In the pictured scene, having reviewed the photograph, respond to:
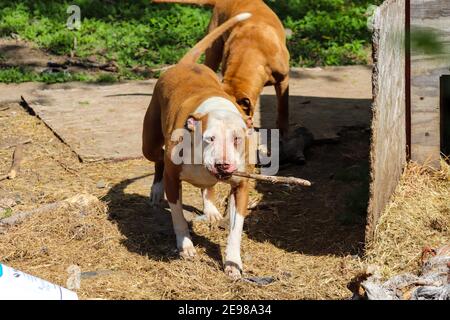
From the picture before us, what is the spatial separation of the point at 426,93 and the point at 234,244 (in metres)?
2.10

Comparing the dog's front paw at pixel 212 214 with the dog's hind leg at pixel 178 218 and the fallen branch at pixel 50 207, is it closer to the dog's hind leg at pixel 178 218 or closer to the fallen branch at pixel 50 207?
the dog's hind leg at pixel 178 218

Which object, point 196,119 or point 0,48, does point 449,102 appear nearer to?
point 196,119

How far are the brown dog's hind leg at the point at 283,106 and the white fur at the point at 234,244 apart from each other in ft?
8.49

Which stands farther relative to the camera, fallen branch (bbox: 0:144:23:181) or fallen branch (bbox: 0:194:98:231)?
fallen branch (bbox: 0:144:23:181)

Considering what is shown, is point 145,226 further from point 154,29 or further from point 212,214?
point 154,29

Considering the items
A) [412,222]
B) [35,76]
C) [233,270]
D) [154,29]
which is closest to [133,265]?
[233,270]

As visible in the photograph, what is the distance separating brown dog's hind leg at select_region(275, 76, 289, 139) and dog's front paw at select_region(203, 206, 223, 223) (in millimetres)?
1854

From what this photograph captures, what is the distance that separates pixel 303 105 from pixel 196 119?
13.2 ft

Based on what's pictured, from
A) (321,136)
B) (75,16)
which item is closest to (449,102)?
(321,136)

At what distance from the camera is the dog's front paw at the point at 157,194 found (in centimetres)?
623

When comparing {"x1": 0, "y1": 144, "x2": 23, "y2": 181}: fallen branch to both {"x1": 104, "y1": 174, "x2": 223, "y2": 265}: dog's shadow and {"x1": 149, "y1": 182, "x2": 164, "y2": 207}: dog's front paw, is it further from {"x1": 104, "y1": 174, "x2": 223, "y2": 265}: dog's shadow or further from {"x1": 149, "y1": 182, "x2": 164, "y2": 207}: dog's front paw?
{"x1": 149, "y1": 182, "x2": 164, "y2": 207}: dog's front paw

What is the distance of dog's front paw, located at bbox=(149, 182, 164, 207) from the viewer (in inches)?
245

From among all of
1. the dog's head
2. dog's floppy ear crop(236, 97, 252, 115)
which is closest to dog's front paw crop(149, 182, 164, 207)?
dog's floppy ear crop(236, 97, 252, 115)

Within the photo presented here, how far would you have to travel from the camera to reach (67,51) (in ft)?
36.0
